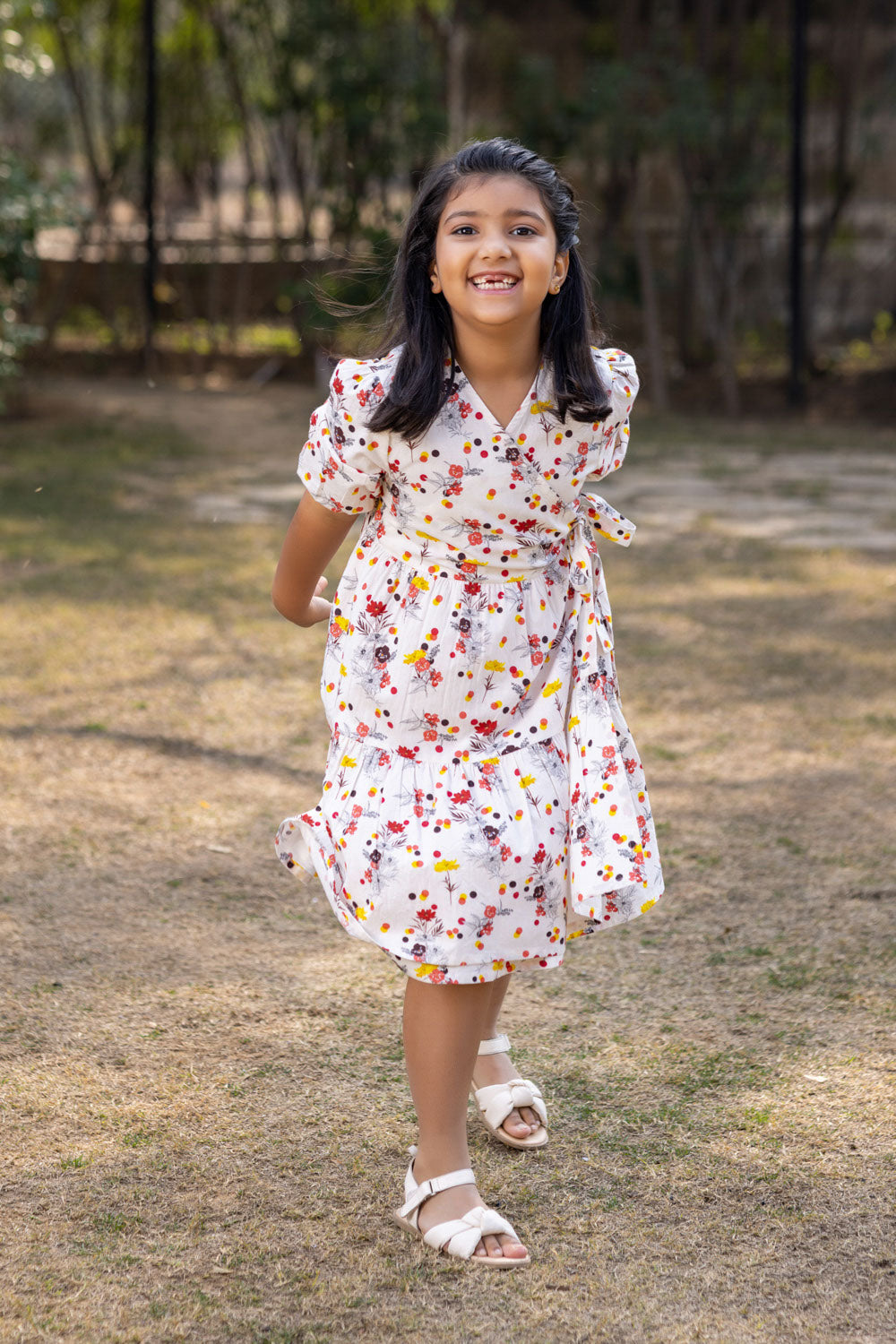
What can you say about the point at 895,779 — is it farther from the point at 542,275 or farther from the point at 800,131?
the point at 800,131

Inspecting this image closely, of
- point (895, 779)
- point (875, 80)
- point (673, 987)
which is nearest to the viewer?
point (673, 987)

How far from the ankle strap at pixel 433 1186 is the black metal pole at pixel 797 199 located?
6.84 m

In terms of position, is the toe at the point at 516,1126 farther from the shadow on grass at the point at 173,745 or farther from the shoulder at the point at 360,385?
the shadow on grass at the point at 173,745

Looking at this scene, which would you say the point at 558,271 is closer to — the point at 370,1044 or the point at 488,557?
the point at 488,557

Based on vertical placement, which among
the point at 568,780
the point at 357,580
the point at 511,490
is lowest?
the point at 568,780

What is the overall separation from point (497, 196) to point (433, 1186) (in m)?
1.13

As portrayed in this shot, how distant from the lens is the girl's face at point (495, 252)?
1688mm

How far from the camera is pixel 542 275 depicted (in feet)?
5.60

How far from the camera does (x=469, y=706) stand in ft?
5.75

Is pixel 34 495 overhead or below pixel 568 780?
below

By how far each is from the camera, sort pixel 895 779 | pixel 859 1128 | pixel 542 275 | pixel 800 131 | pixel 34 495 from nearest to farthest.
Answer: pixel 542 275, pixel 859 1128, pixel 895 779, pixel 34 495, pixel 800 131

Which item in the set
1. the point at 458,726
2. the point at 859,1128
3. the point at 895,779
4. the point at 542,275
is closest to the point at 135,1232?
the point at 458,726

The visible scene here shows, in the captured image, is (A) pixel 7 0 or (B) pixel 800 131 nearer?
(A) pixel 7 0

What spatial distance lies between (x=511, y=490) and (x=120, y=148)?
24.9ft
